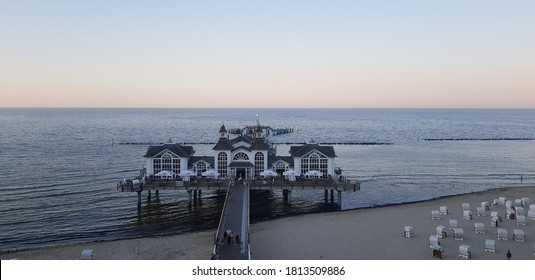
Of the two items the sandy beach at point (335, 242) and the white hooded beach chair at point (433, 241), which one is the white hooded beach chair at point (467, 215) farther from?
the white hooded beach chair at point (433, 241)

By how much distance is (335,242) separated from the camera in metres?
29.7

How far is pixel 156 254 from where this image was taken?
28125mm

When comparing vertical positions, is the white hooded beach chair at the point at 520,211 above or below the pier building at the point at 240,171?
below

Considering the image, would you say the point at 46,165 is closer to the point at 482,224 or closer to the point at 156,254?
the point at 156,254

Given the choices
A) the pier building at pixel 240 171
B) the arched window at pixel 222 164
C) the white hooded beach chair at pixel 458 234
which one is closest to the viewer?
the white hooded beach chair at pixel 458 234

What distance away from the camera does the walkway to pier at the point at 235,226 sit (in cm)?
2573

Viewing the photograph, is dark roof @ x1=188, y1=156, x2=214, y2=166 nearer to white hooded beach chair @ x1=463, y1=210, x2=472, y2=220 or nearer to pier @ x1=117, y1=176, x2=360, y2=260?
pier @ x1=117, y1=176, x2=360, y2=260

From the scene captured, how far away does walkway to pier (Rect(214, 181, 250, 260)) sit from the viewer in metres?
25.7

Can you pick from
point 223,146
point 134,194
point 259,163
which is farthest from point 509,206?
point 134,194

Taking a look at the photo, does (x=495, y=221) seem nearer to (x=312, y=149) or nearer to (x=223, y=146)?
(x=312, y=149)

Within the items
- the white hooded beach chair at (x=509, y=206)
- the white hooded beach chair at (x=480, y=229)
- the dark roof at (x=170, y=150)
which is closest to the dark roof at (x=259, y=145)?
the dark roof at (x=170, y=150)

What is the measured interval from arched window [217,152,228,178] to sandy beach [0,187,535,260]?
31.0ft

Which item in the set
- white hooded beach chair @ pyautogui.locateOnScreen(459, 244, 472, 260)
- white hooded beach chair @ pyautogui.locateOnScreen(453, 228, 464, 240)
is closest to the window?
white hooded beach chair @ pyautogui.locateOnScreen(453, 228, 464, 240)

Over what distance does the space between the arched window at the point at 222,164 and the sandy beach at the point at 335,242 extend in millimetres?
9446
